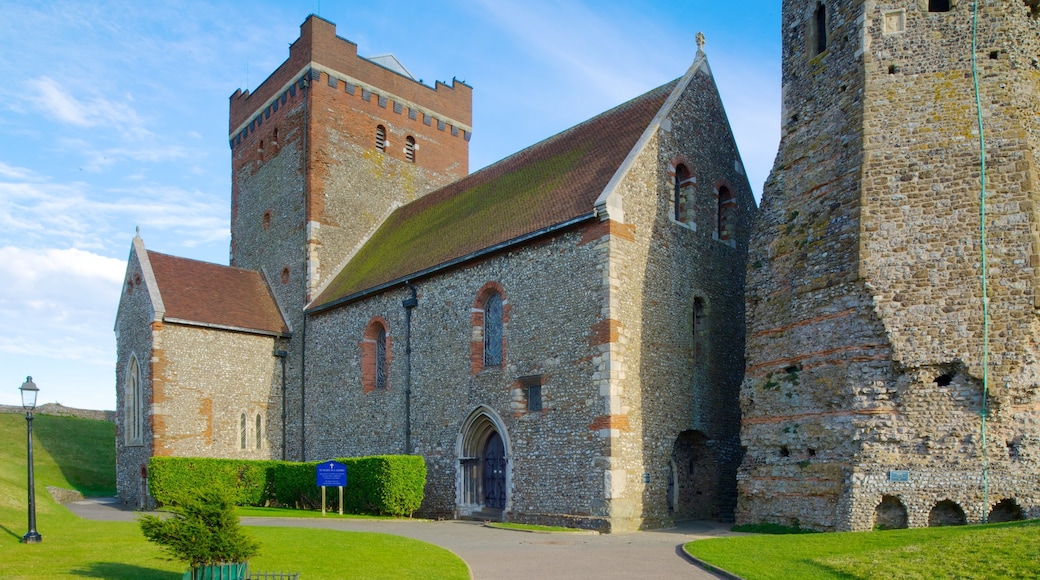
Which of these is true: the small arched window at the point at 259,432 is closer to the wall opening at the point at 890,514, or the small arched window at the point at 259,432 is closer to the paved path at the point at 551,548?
the paved path at the point at 551,548

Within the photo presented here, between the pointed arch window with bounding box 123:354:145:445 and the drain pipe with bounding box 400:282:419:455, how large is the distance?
10099mm

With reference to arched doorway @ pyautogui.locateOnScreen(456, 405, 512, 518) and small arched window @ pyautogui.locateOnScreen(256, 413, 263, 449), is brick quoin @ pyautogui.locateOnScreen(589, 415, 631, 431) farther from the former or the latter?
small arched window @ pyautogui.locateOnScreen(256, 413, 263, 449)

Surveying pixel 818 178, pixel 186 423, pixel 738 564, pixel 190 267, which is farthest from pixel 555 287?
pixel 190 267

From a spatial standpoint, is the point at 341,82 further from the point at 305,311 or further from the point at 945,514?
the point at 945,514

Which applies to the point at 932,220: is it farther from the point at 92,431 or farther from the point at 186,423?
the point at 92,431

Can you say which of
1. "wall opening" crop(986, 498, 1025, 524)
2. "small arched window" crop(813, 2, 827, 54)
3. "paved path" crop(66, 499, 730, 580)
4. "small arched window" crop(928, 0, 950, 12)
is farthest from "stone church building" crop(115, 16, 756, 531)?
"wall opening" crop(986, 498, 1025, 524)

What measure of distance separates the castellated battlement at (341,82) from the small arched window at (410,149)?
1350mm

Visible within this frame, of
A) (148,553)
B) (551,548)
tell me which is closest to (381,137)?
(148,553)

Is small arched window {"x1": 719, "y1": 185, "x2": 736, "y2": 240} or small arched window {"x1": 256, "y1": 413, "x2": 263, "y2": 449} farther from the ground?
small arched window {"x1": 719, "y1": 185, "x2": 736, "y2": 240}

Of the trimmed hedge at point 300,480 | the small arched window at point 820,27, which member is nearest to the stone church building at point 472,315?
the trimmed hedge at point 300,480

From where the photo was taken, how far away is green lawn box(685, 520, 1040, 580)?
9.93 metres

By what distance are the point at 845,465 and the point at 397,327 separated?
506 inches

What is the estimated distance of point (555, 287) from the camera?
61.2 ft

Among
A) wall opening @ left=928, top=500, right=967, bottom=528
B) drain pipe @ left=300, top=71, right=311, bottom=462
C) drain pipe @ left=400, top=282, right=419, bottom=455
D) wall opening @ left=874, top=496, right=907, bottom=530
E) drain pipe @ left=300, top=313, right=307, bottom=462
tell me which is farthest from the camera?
drain pipe @ left=300, top=71, right=311, bottom=462
